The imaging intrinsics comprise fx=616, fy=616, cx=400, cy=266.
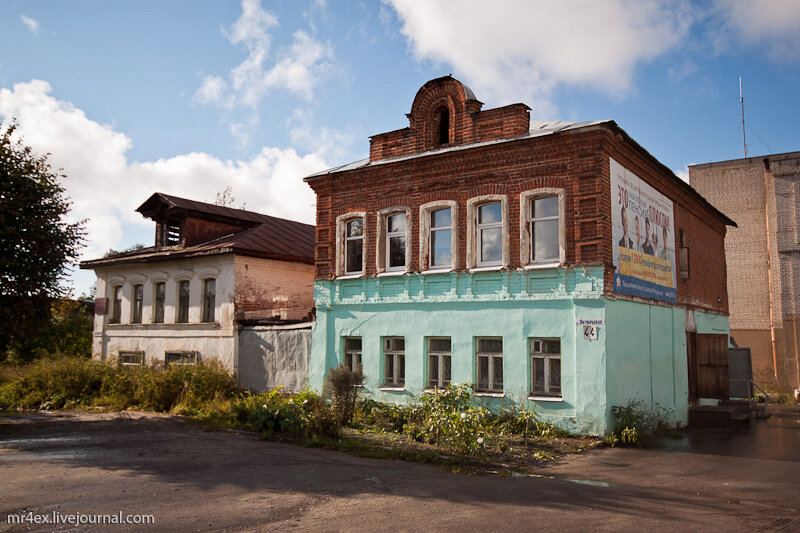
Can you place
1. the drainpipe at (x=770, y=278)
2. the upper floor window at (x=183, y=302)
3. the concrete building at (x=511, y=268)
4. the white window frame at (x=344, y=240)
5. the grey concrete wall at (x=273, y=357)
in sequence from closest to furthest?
the concrete building at (x=511, y=268) → the white window frame at (x=344, y=240) → the grey concrete wall at (x=273, y=357) → the upper floor window at (x=183, y=302) → the drainpipe at (x=770, y=278)

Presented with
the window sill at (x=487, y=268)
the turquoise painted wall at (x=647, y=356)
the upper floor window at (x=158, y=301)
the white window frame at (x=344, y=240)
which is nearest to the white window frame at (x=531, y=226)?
the window sill at (x=487, y=268)

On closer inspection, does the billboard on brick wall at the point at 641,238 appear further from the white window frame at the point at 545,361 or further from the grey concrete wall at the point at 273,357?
the grey concrete wall at the point at 273,357

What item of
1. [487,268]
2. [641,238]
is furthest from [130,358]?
[641,238]

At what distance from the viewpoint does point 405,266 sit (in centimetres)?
1550

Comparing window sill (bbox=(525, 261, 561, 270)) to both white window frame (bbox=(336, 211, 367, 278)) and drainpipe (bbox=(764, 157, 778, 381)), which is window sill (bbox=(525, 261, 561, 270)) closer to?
white window frame (bbox=(336, 211, 367, 278))

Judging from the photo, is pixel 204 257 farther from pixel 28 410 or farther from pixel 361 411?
pixel 361 411

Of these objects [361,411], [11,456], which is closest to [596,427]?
[361,411]

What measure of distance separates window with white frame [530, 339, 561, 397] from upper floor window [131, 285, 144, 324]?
1517 centimetres

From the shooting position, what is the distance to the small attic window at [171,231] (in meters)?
23.0

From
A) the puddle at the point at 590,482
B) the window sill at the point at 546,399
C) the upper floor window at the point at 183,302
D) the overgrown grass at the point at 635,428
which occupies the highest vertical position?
the upper floor window at the point at 183,302

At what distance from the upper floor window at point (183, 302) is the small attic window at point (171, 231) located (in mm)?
2562

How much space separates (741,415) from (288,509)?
43.7 ft

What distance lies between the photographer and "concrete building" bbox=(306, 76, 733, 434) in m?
13.0

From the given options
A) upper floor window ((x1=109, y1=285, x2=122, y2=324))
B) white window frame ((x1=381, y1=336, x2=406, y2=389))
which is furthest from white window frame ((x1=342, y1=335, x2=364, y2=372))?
upper floor window ((x1=109, y1=285, x2=122, y2=324))
